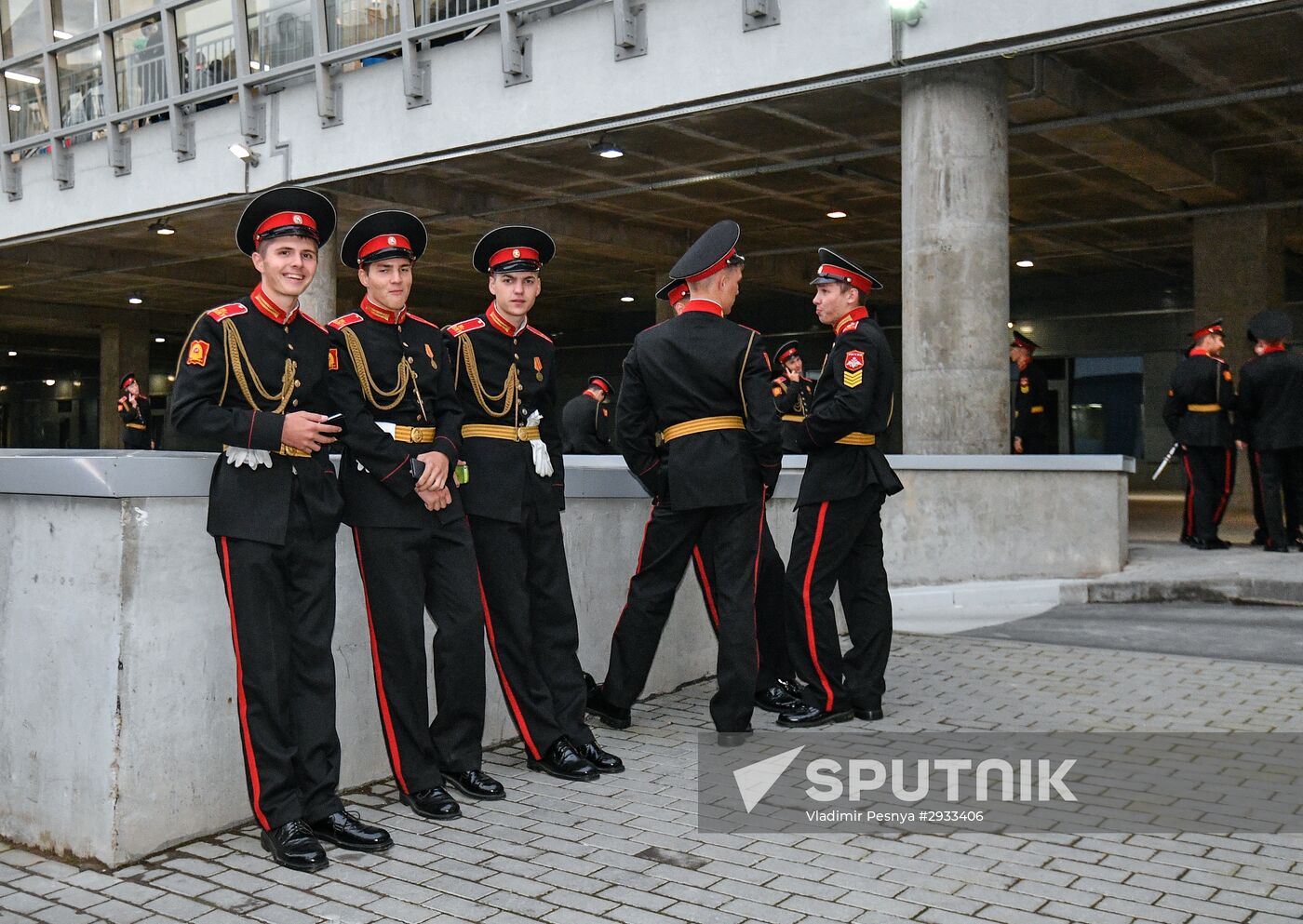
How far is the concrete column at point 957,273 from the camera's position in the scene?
37.3 feet

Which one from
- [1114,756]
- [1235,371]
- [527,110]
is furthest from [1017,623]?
[1235,371]

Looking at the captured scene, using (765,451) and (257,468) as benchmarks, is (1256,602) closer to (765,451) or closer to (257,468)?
(765,451)

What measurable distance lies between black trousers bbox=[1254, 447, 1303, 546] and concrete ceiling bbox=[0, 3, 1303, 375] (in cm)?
382

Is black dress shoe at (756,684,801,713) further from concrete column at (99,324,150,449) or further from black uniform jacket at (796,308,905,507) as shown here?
concrete column at (99,324,150,449)

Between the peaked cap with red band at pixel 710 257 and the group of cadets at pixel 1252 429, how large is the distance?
749 cm

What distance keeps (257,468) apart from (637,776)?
6.39 feet

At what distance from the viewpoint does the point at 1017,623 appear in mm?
8867

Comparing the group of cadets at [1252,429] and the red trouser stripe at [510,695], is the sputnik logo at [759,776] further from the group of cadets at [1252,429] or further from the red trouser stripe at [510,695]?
the group of cadets at [1252,429]

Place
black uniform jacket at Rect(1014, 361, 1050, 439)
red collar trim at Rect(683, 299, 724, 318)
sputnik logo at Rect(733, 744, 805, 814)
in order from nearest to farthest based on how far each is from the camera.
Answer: sputnik logo at Rect(733, 744, 805, 814) < red collar trim at Rect(683, 299, 724, 318) < black uniform jacket at Rect(1014, 361, 1050, 439)

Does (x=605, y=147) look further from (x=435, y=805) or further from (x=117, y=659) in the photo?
(x=117, y=659)

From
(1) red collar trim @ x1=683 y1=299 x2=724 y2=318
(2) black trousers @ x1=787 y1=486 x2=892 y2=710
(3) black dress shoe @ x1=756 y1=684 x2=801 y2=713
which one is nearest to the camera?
(1) red collar trim @ x1=683 y1=299 x2=724 y2=318

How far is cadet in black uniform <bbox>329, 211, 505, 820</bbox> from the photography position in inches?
173

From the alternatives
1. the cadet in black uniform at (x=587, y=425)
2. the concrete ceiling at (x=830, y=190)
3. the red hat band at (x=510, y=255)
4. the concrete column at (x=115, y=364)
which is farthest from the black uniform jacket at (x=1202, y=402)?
the concrete column at (x=115, y=364)

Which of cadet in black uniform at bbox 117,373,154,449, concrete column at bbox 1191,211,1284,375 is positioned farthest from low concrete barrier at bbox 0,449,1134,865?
cadet in black uniform at bbox 117,373,154,449
